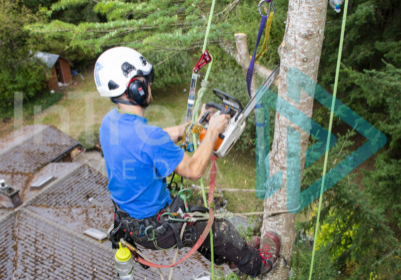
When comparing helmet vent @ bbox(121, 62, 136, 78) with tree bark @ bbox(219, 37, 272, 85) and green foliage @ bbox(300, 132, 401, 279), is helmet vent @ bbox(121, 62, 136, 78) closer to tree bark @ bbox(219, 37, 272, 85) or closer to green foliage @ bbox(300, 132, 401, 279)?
tree bark @ bbox(219, 37, 272, 85)

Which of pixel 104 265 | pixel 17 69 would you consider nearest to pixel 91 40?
pixel 104 265

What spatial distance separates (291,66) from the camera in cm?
256

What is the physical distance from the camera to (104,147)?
243cm

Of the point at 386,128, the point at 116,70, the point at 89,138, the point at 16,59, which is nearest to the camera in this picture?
the point at 116,70

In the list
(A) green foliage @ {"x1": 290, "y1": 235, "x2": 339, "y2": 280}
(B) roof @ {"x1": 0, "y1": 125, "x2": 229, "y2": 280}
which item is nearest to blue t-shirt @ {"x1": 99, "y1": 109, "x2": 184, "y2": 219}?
(A) green foliage @ {"x1": 290, "y1": 235, "x2": 339, "y2": 280}

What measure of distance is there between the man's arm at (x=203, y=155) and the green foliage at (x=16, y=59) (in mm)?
20216

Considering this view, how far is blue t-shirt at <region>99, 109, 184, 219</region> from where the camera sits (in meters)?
2.18

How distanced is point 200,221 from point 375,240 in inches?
104

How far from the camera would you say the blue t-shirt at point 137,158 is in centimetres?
218

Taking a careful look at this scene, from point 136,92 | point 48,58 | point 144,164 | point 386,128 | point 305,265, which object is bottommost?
point 48,58

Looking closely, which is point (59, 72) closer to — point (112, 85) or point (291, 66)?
point (112, 85)

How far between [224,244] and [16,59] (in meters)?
21.3

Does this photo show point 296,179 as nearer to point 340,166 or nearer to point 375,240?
point 340,166

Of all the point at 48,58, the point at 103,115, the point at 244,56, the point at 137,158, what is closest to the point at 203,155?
the point at 137,158
